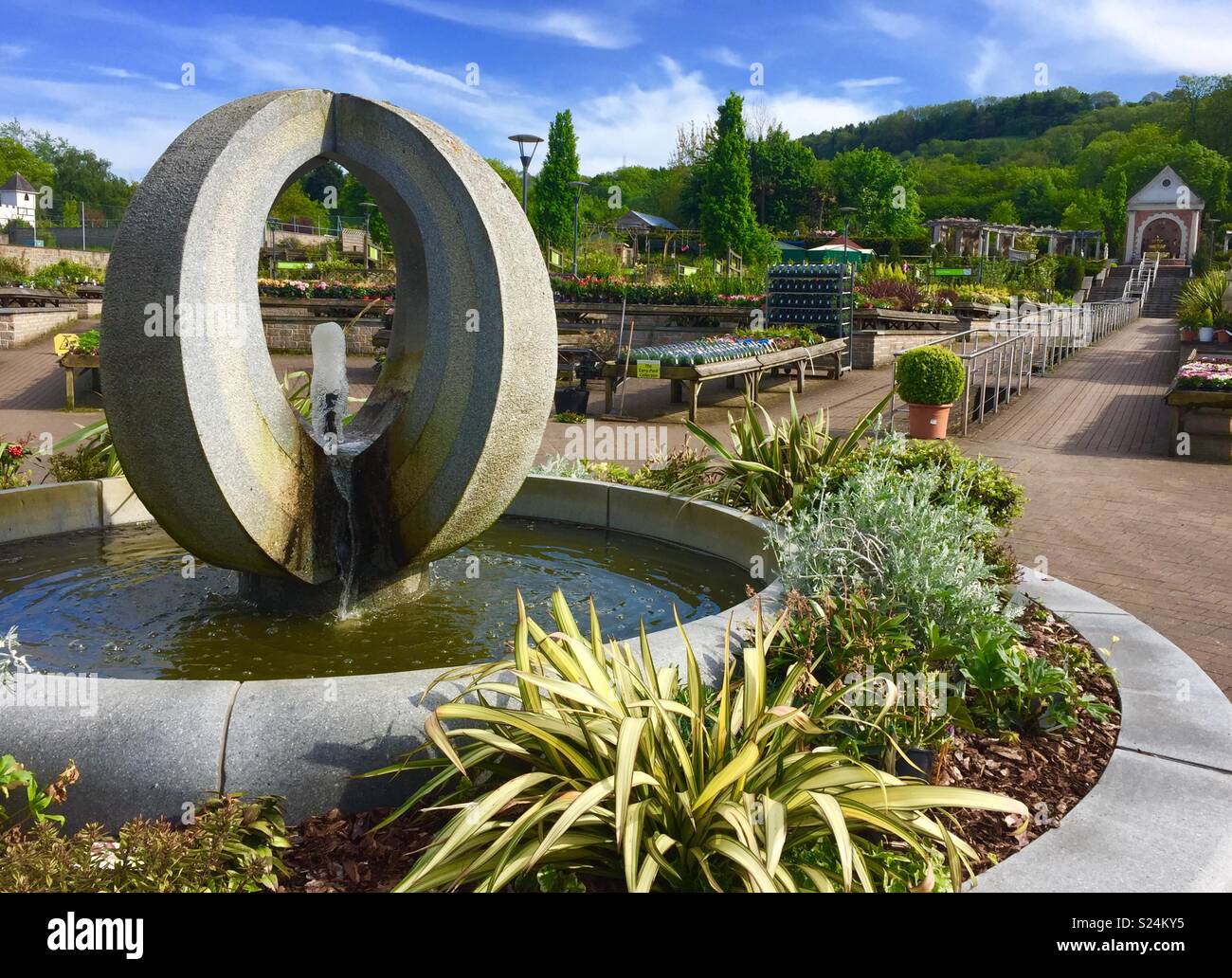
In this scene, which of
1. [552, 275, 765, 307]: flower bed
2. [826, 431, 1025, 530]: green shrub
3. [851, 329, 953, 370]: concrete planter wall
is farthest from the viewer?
[552, 275, 765, 307]: flower bed

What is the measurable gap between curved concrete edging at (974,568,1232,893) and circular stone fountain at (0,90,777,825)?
132 cm

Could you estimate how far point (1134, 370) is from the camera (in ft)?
68.9

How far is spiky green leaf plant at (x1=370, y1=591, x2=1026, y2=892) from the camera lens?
2613 millimetres

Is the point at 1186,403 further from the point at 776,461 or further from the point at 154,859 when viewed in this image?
the point at 154,859

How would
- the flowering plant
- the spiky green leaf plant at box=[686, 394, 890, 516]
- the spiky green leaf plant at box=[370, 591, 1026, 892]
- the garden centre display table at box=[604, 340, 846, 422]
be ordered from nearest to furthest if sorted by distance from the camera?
the spiky green leaf plant at box=[370, 591, 1026, 892] → the spiky green leaf plant at box=[686, 394, 890, 516] → the flowering plant → the garden centre display table at box=[604, 340, 846, 422]

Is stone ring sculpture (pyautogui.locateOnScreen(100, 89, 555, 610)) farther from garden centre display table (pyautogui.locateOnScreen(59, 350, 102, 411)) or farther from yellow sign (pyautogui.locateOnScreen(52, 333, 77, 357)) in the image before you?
yellow sign (pyautogui.locateOnScreen(52, 333, 77, 357))

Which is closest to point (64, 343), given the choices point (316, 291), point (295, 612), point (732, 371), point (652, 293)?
point (732, 371)

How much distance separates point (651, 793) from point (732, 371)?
1264 centimetres

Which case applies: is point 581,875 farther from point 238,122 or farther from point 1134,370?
point 1134,370

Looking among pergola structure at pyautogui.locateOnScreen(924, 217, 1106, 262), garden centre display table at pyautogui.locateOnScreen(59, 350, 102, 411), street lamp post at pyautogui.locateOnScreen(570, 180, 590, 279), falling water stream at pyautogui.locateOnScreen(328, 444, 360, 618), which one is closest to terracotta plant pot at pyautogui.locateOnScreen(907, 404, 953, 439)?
falling water stream at pyautogui.locateOnScreen(328, 444, 360, 618)

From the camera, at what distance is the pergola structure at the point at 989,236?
53094 mm

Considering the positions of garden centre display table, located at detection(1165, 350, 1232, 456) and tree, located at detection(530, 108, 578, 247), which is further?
tree, located at detection(530, 108, 578, 247)

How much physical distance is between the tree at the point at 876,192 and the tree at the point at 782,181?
2627mm
